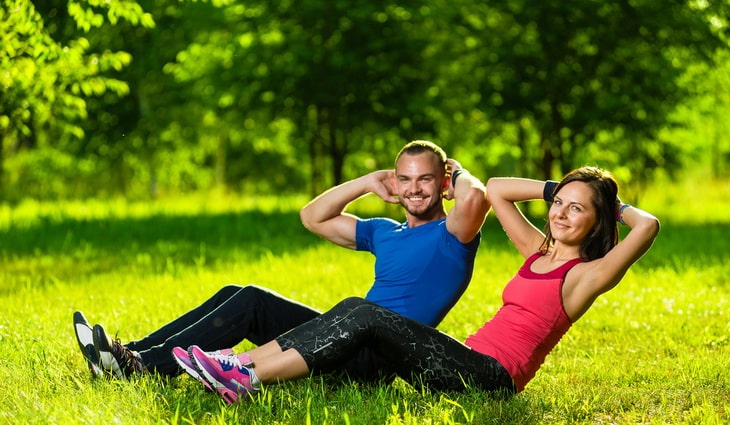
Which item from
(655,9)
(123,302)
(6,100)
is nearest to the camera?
(123,302)

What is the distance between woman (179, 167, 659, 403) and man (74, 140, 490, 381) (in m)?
0.37

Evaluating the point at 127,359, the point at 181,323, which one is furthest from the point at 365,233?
the point at 127,359

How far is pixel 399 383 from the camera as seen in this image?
18.4 ft

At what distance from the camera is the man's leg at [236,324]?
17.6 ft

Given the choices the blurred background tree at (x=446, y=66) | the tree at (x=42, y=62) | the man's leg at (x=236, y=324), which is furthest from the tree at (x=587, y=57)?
the man's leg at (x=236, y=324)

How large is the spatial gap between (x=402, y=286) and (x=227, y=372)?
1.09 m

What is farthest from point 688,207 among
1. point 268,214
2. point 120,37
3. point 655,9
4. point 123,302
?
point 123,302

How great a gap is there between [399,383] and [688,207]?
661 inches

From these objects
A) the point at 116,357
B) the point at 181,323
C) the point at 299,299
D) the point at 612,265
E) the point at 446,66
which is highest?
the point at 446,66

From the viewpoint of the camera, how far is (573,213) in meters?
4.95

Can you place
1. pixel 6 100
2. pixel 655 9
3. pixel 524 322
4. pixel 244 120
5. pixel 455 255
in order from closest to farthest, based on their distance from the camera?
1. pixel 524 322
2. pixel 455 255
3. pixel 6 100
4. pixel 655 9
5. pixel 244 120

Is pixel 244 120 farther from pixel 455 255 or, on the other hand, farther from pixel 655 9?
pixel 455 255

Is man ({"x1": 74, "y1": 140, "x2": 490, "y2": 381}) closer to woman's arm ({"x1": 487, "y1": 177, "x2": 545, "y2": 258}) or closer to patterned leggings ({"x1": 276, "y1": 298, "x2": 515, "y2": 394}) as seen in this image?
woman's arm ({"x1": 487, "y1": 177, "x2": 545, "y2": 258})

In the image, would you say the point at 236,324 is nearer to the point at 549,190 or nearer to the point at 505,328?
the point at 505,328
